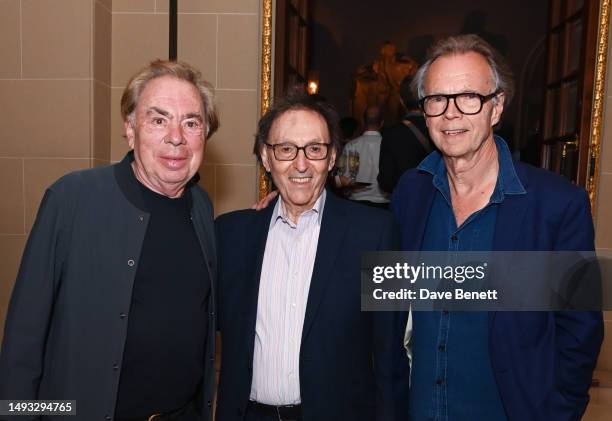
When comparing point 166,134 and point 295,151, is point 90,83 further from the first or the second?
point 295,151

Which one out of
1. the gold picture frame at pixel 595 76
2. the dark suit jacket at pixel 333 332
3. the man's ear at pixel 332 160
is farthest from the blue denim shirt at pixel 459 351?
the gold picture frame at pixel 595 76

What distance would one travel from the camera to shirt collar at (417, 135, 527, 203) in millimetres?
1597


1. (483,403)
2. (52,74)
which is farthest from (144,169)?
(52,74)

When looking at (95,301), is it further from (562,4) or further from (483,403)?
(562,4)

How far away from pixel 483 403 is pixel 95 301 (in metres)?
1.21

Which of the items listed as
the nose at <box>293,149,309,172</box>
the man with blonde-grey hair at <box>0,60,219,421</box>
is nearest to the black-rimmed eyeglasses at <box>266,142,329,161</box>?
the nose at <box>293,149,309,172</box>

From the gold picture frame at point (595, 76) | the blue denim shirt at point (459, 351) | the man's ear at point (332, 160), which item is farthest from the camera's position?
the gold picture frame at point (595, 76)

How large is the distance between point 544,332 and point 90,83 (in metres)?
3.03

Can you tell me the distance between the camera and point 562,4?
397 centimetres

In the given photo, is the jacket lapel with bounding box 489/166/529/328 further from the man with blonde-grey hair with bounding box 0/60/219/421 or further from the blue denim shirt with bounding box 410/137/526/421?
the man with blonde-grey hair with bounding box 0/60/219/421

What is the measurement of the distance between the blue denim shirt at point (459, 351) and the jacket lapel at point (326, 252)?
31 cm

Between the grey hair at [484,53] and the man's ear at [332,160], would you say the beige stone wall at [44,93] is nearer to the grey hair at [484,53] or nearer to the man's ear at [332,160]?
the man's ear at [332,160]

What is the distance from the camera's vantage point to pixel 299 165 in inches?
67.0

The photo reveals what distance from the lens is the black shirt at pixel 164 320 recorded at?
1.55 meters
